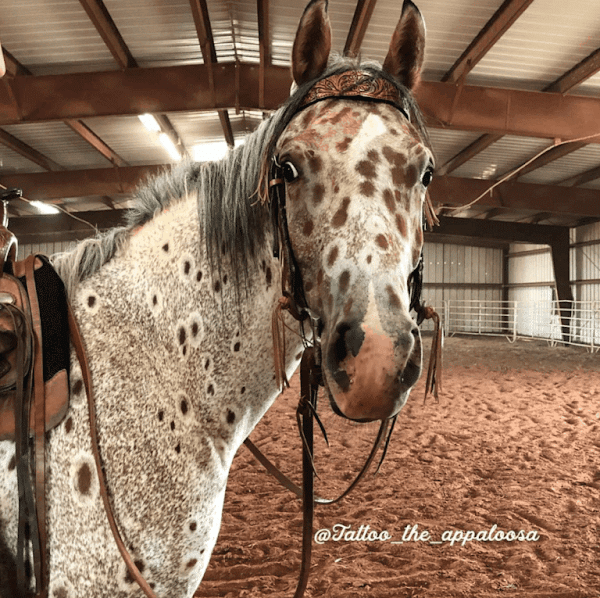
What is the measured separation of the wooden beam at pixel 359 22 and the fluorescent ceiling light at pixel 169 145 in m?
4.96

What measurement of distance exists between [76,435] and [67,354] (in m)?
0.23

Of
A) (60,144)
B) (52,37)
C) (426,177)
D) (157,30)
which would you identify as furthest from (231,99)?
(426,177)

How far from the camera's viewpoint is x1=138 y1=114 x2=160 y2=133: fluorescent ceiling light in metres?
9.05

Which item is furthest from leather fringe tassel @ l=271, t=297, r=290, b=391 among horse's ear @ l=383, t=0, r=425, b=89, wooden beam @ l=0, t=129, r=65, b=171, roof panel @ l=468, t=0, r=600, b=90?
wooden beam @ l=0, t=129, r=65, b=171

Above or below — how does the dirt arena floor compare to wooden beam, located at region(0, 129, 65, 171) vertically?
below

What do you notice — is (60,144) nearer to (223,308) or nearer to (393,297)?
(223,308)

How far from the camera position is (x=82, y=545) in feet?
4.30

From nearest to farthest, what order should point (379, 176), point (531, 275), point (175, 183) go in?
point (379, 176)
point (175, 183)
point (531, 275)

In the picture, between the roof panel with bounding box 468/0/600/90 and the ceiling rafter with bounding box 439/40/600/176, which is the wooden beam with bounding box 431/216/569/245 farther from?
the roof panel with bounding box 468/0/600/90

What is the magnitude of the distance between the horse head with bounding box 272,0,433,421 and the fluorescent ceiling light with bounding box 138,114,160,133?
27.9ft

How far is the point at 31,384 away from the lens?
1339 millimetres

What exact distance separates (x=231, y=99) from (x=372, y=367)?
300 inches

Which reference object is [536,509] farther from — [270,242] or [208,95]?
[208,95]

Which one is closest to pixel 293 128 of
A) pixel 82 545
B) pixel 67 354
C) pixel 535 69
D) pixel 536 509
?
pixel 67 354
